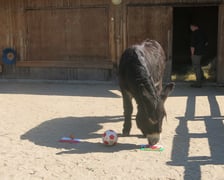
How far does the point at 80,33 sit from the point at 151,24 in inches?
84.9

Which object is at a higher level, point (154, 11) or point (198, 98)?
point (154, 11)

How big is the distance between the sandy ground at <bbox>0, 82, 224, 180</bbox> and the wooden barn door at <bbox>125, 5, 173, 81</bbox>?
1.92 metres

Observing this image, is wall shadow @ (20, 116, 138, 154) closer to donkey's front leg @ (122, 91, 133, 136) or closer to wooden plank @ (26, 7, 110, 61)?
donkey's front leg @ (122, 91, 133, 136)

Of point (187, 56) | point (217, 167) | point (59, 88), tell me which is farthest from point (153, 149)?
point (187, 56)

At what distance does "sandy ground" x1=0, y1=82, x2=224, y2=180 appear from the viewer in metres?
4.12

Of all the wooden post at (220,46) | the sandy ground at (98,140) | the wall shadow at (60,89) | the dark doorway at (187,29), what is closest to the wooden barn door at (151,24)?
the wooden post at (220,46)

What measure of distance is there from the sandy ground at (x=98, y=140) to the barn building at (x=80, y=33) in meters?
1.80

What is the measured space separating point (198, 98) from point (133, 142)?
356cm

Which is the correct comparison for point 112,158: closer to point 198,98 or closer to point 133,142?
point 133,142

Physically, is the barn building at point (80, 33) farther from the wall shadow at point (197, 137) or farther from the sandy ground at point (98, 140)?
the wall shadow at point (197, 137)

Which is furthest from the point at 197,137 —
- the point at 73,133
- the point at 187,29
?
the point at 187,29

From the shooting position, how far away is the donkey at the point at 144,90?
4428mm

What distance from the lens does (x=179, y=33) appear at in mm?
15094

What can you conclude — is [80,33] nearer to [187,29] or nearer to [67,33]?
[67,33]
